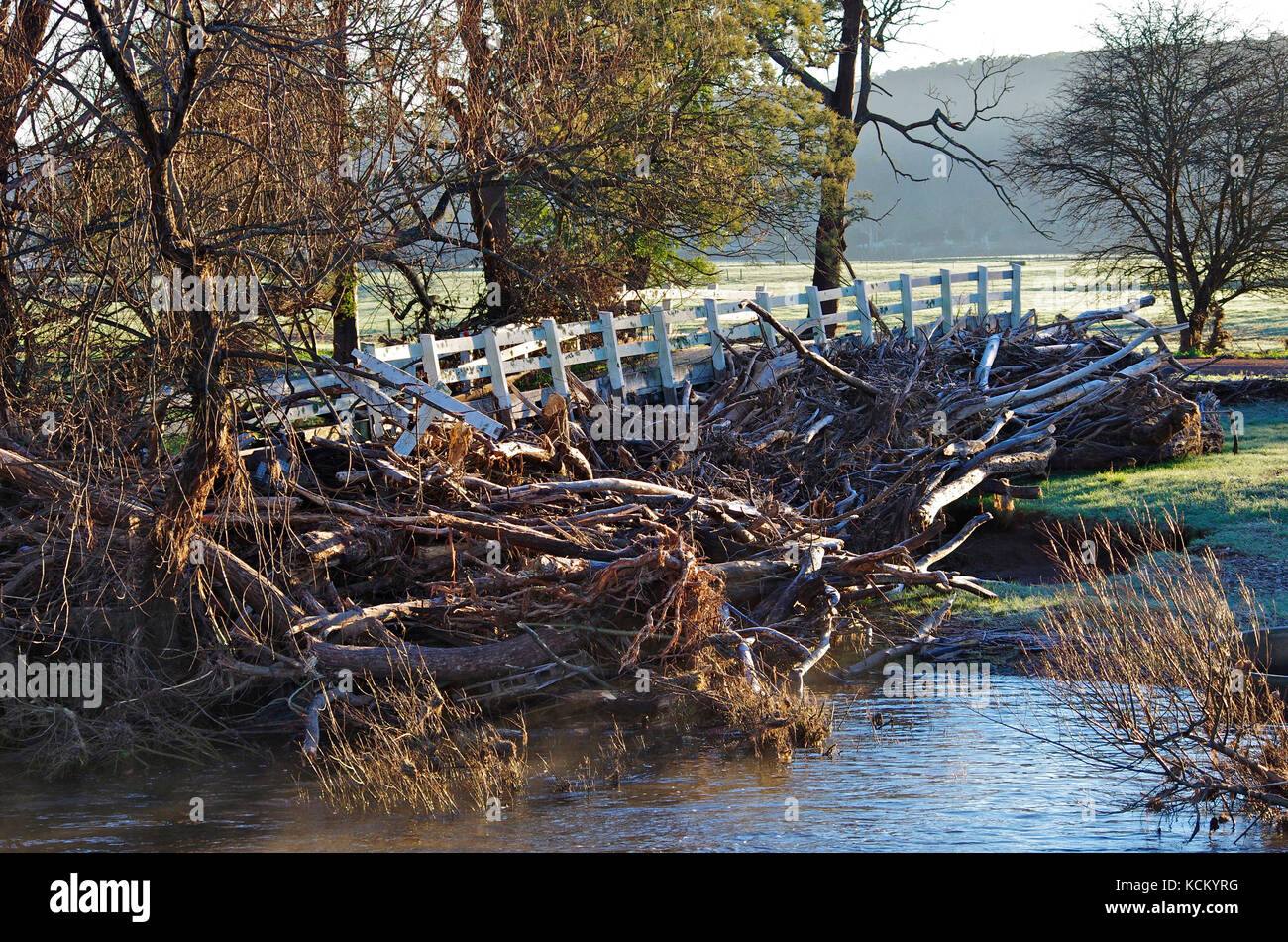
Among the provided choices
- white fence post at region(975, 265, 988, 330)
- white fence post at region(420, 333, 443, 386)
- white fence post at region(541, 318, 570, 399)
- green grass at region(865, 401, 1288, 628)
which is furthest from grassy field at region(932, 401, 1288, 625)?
white fence post at region(975, 265, 988, 330)

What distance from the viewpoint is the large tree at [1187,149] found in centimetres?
3067

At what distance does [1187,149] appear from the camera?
31188 mm

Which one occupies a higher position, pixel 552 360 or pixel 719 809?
pixel 552 360

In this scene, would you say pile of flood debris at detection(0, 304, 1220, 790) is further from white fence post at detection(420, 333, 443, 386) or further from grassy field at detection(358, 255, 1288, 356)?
grassy field at detection(358, 255, 1288, 356)

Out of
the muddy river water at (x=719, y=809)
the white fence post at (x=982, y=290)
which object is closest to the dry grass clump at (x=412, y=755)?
the muddy river water at (x=719, y=809)

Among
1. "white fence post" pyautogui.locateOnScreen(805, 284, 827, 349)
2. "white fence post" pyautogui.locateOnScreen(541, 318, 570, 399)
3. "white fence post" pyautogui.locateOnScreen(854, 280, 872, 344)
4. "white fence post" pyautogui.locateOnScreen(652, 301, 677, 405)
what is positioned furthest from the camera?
"white fence post" pyautogui.locateOnScreen(854, 280, 872, 344)

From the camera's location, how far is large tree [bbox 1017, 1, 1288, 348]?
30.7 meters

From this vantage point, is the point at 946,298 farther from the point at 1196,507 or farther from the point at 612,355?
the point at 612,355

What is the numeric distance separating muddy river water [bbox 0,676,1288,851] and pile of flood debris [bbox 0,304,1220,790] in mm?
471

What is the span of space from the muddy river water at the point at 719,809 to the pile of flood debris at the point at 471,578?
0.47 metres

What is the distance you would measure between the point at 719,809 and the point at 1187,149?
1156 inches

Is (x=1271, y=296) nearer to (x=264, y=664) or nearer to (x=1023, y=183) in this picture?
(x=1023, y=183)

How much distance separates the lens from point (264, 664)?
9.07 meters

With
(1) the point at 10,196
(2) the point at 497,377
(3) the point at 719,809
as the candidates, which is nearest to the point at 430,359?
(2) the point at 497,377
